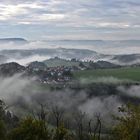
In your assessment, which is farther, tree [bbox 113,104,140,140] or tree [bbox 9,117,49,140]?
tree [bbox 9,117,49,140]

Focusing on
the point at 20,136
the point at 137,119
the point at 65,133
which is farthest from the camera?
the point at 65,133

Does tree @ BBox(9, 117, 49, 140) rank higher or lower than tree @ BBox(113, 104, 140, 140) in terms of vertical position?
lower

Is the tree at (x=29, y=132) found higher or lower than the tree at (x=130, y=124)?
lower

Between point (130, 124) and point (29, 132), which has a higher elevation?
point (130, 124)

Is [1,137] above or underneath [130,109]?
underneath

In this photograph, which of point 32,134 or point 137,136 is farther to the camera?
point 32,134

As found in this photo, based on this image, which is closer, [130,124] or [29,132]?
[130,124]

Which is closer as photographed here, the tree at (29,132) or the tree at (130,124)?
the tree at (130,124)

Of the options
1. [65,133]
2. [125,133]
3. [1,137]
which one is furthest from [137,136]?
[1,137]

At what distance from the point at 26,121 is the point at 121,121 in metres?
16.6

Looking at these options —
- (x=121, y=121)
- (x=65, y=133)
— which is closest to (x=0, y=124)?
(x=65, y=133)

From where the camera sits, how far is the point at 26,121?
75438 mm

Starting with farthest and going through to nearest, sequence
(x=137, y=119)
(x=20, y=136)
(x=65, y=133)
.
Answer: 1. (x=65, y=133)
2. (x=20, y=136)
3. (x=137, y=119)

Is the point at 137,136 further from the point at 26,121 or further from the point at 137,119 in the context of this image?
the point at 26,121
